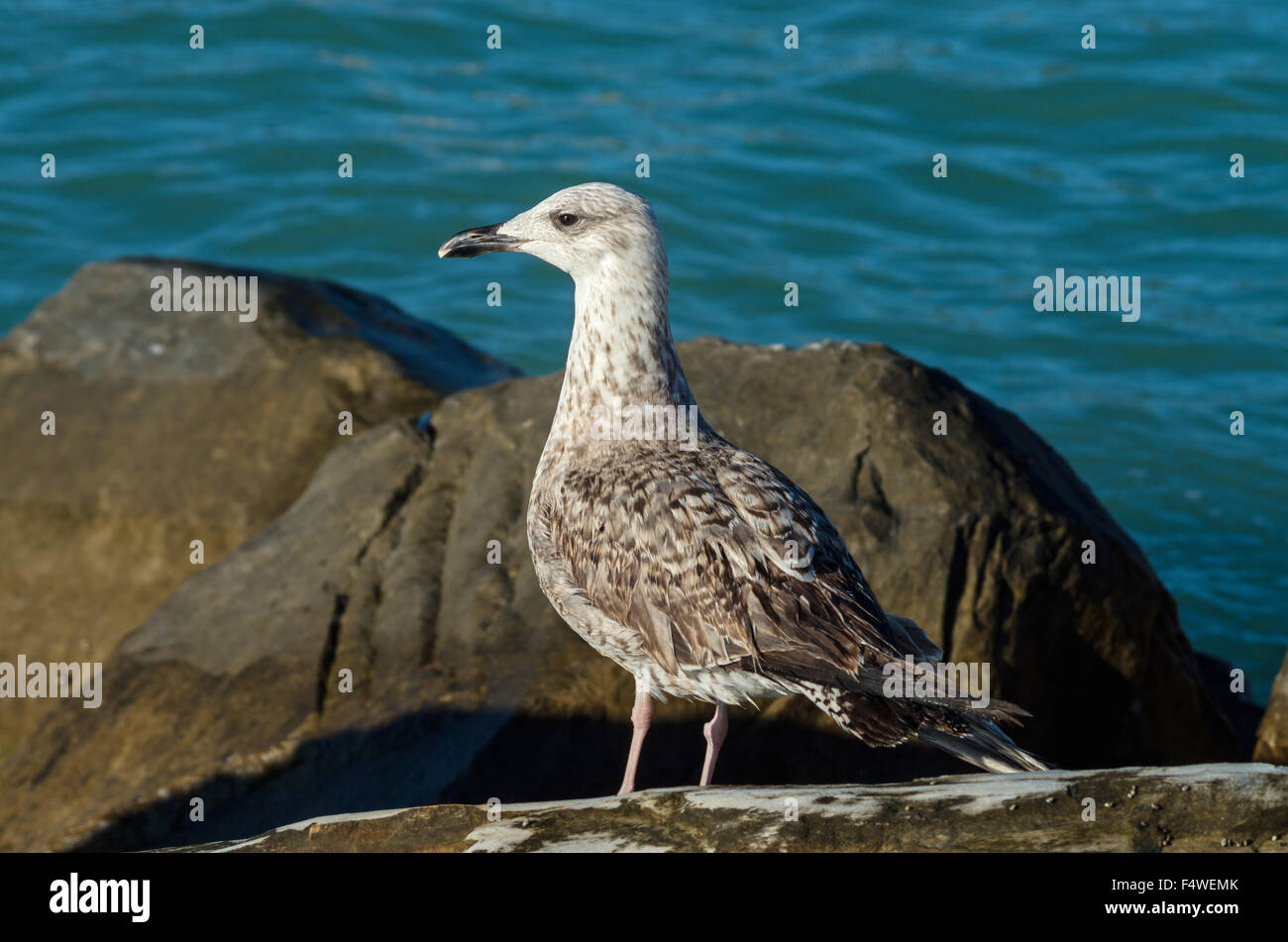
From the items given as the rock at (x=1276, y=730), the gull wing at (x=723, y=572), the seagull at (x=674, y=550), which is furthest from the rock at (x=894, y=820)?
the rock at (x=1276, y=730)

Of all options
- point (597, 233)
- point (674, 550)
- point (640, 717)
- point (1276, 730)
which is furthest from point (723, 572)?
point (1276, 730)

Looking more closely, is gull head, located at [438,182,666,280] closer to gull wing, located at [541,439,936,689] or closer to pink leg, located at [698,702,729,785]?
gull wing, located at [541,439,936,689]

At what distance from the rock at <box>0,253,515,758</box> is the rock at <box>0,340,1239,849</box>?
1.05m

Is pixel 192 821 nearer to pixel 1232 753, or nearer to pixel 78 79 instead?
pixel 1232 753

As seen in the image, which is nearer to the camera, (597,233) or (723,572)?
(723,572)

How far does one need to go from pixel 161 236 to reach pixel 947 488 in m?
10.9

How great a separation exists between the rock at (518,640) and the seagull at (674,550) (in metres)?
0.96

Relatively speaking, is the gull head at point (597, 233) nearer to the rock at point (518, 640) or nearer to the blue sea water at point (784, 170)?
the rock at point (518, 640)

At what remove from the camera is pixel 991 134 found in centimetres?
1566

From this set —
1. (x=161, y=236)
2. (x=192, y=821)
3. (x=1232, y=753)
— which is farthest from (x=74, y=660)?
(x=161, y=236)

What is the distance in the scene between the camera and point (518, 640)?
620cm

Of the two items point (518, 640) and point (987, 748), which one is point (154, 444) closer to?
point (518, 640)

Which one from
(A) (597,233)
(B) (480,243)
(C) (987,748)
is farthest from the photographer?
(B) (480,243)

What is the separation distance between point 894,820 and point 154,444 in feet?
18.3
